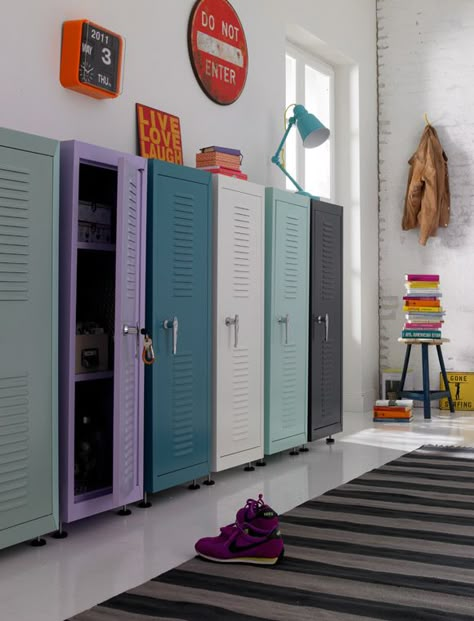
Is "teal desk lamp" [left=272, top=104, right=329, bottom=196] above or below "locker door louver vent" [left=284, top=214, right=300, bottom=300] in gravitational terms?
above

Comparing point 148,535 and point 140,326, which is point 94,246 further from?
point 148,535

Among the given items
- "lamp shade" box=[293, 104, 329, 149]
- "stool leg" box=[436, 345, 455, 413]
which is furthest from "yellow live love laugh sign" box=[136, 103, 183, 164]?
"stool leg" box=[436, 345, 455, 413]

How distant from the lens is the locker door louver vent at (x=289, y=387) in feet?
15.1

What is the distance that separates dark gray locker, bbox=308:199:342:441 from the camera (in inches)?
192

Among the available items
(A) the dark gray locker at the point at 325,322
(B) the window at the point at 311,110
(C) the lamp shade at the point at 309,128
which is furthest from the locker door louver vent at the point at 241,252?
(B) the window at the point at 311,110

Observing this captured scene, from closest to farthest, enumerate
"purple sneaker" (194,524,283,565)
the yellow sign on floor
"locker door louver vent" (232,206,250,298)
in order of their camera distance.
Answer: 1. "purple sneaker" (194,524,283,565)
2. "locker door louver vent" (232,206,250,298)
3. the yellow sign on floor

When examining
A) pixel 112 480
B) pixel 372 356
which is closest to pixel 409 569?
pixel 112 480

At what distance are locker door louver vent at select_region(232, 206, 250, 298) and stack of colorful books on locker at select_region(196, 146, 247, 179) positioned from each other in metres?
0.21

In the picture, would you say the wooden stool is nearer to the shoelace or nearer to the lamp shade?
the lamp shade

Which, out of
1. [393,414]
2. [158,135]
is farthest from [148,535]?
[393,414]

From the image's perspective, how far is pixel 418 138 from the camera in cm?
691

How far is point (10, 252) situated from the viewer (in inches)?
113

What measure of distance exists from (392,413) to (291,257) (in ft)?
6.50

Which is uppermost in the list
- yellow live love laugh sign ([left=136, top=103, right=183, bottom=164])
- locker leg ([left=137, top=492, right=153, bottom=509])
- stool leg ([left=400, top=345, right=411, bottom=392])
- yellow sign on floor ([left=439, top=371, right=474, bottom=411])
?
yellow live love laugh sign ([left=136, top=103, right=183, bottom=164])
